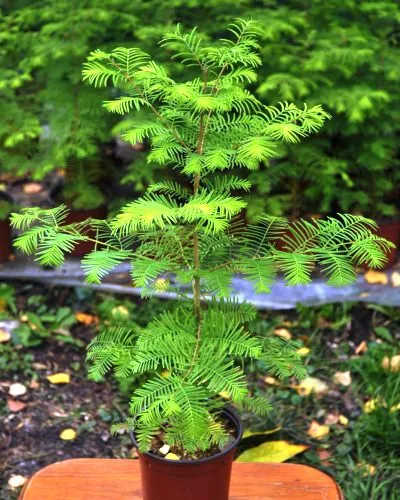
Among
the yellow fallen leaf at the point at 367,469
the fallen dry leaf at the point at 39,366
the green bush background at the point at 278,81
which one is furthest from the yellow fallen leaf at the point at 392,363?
the fallen dry leaf at the point at 39,366

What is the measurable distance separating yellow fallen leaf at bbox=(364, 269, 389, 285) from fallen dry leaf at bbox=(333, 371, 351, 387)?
0.62 meters

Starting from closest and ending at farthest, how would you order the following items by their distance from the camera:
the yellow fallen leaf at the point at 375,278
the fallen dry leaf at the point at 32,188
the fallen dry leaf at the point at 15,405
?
1. the fallen dry leaf at the point at 15,405
2. the yellow fallen leaf at the point at 375,278
3. the fallen dry leaf at the point at 32,188

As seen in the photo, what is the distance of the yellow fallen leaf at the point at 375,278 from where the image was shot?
396cm

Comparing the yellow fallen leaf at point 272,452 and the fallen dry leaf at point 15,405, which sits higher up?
the yellow fallen leaf at point 272,452

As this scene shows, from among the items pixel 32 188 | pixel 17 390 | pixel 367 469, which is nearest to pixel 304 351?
pixel 367 469

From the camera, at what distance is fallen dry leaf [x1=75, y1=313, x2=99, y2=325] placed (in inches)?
152

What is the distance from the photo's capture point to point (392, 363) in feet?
11.6

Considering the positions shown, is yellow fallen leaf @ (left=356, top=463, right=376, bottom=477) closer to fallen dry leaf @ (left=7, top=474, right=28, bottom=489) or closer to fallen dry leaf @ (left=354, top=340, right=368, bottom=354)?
fallen dry leaf @ (left=354, top=340, right=368, bottom=354)

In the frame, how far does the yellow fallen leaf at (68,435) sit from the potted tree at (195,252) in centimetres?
110

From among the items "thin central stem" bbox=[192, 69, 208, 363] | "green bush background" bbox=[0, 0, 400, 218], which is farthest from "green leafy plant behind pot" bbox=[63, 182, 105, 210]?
"thin central stem" bbox=[192, 69, 208, 363]

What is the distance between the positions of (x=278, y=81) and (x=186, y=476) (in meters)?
2.07

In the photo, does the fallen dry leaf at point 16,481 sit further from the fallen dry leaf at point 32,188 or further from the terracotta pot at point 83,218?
the fallen dry leaf at point 32,188

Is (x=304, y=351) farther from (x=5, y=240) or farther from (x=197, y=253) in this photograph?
(x=197, y=253)

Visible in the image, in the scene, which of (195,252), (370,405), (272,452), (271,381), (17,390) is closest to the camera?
(195,252)
